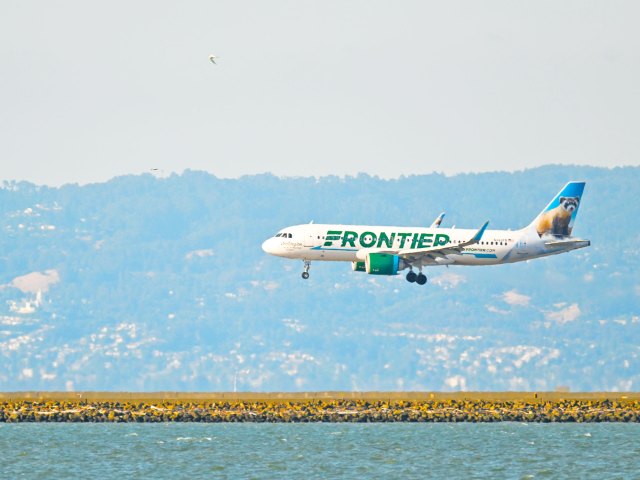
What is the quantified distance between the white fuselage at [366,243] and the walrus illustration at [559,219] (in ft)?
18.1

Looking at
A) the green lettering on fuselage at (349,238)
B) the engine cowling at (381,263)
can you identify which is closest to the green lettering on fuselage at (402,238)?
the engine cowling at (381,263)

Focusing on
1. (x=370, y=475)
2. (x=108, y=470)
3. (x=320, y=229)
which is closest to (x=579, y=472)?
(x=370, y=475)

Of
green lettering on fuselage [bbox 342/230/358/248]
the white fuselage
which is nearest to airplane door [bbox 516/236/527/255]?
the white fuselage

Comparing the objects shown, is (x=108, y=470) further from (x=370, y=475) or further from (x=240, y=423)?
(x=240, y=423)

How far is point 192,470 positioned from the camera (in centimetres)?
8175

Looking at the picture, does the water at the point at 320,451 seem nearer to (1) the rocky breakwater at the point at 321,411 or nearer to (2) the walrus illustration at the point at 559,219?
(1) the rocky breakwater at the point at 321,411

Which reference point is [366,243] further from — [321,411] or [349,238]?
[321,411]

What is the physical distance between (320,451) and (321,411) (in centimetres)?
1396

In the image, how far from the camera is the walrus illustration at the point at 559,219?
11725cm

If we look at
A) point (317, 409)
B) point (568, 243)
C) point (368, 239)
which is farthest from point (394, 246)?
point (568, 243)

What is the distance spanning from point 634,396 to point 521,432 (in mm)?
20752

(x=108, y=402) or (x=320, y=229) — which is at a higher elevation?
(x=320, y=229)

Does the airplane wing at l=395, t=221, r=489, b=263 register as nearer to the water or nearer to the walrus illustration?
the walrus illustration

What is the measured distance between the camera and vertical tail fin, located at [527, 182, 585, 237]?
117 m
